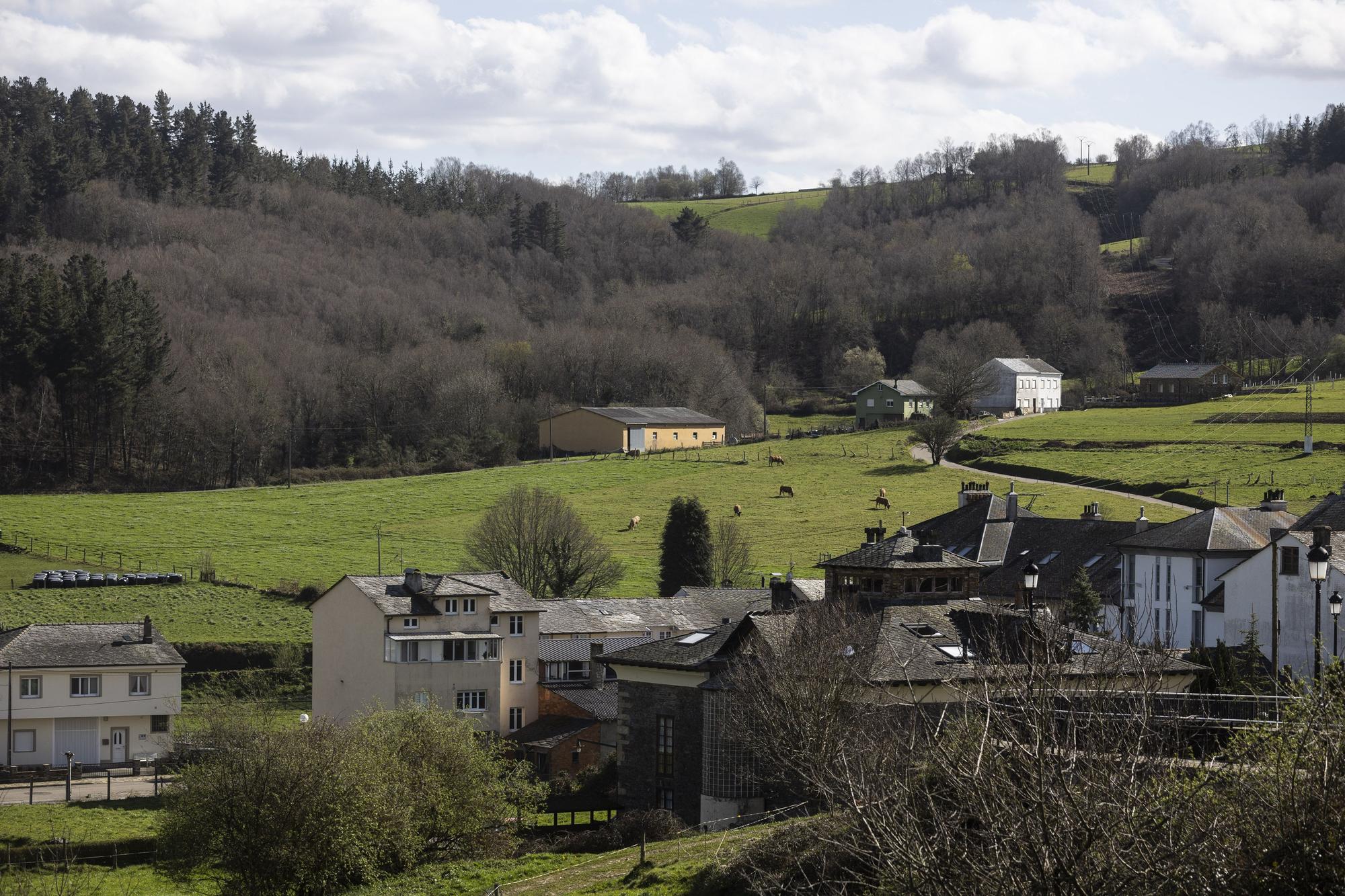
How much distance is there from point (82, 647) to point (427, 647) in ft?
44.6

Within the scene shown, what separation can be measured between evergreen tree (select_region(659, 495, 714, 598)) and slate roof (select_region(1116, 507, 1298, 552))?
69.6 feet

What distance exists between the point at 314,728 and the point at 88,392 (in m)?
78.6

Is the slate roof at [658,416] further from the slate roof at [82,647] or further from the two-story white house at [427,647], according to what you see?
the slate roof at [82,647]

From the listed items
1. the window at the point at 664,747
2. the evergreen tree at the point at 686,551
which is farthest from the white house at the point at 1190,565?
the evergreen tree at the point at 686,551

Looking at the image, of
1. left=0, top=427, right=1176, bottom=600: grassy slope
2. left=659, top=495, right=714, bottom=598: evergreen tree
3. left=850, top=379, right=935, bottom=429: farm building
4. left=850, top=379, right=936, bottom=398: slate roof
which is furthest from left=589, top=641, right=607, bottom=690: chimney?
left=850, top=379, right=936, bottom=398: slate roof

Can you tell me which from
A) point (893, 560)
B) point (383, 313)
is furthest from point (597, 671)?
point (383, 313)

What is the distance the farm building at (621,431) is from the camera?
115125mm

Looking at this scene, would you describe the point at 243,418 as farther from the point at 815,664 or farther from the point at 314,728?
the point at 815,664

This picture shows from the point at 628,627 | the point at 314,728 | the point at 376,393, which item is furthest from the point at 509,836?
the point at 376,393

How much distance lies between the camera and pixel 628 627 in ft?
196

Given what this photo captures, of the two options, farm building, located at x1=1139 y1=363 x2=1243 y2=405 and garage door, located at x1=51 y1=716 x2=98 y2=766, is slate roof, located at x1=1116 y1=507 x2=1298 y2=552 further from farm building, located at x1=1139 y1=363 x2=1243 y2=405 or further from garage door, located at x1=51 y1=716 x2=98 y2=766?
farm building, located at x1=1139 y1=363 x2=1243 y2=405

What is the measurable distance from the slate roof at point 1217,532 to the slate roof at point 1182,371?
2875 inches

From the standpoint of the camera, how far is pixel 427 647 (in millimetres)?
54219

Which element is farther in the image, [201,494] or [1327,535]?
[201,494]
